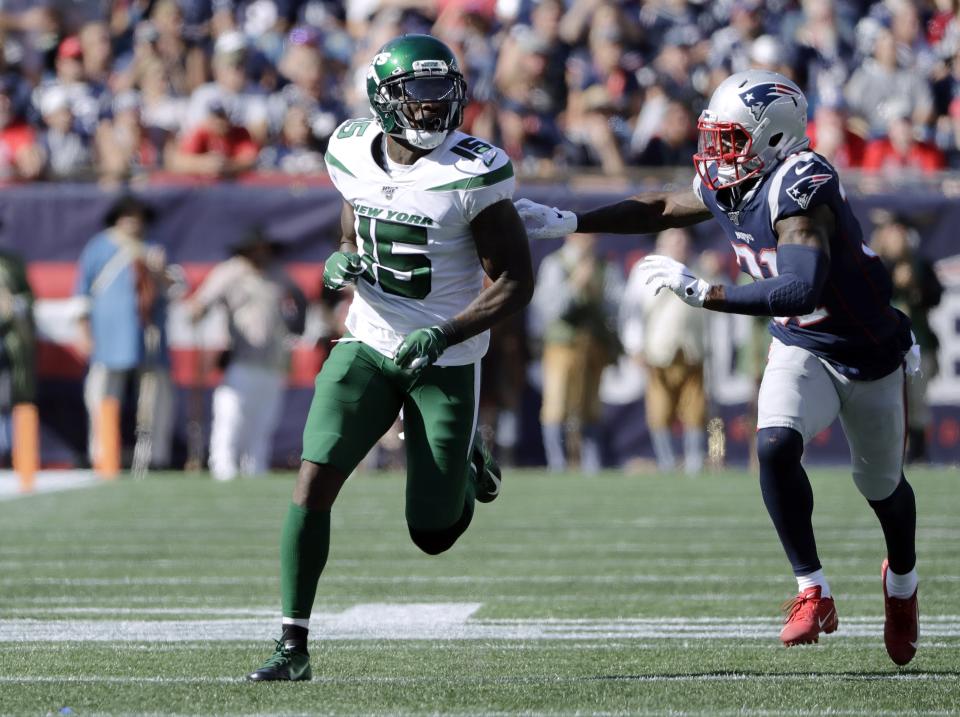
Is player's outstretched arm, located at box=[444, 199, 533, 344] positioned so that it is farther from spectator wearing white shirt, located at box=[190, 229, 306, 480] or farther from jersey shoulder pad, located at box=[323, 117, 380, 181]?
spectator wearing white shirt, located at box=[190, 229, 306, 480]

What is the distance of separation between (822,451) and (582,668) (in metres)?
7.88

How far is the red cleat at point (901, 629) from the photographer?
4.74 meters

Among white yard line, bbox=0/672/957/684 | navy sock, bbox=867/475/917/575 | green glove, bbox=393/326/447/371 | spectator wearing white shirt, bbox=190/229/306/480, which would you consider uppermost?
green glove, bbox=393/326/447/371

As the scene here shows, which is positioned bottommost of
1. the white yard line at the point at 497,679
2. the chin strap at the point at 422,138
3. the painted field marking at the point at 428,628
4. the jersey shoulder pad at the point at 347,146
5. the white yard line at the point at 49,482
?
the white yard line at the point at 49,482

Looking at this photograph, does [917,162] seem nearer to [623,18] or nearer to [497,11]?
[623,18]

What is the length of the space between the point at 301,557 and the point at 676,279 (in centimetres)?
114

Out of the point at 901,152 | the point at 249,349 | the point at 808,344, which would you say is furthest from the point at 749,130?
the point at 901,152

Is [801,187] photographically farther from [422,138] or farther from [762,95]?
[422,138]

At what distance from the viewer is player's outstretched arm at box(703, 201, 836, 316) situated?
450 centimetres

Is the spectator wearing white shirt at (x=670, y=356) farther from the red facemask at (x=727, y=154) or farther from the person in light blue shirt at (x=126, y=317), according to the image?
the red facemask at (x=727, y=154)

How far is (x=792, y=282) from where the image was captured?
4.51 m

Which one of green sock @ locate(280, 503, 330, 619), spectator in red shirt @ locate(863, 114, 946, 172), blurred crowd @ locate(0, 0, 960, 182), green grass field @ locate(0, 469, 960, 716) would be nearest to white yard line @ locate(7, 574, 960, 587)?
green grass field @ locate(0, 469, 960, 716)

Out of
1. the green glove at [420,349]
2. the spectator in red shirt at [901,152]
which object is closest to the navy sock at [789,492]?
the green glove at [420,349]

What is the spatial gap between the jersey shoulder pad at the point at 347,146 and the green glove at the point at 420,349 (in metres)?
0.49
